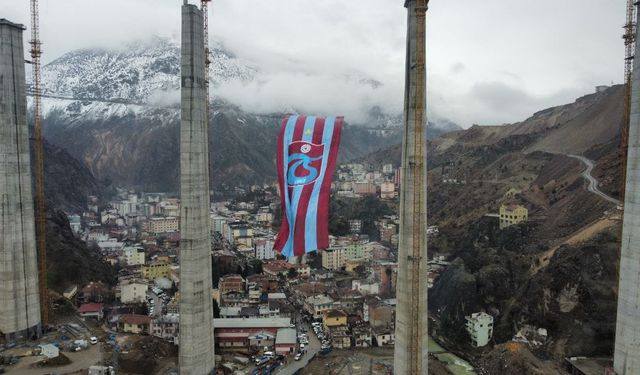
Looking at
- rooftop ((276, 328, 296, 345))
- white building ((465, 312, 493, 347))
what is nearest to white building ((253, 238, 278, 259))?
rooftop ((276, 328, 296, 345))

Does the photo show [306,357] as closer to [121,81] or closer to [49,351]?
[49,351]

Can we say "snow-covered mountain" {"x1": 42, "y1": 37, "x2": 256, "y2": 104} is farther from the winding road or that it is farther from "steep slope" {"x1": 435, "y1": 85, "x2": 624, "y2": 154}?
the winding road

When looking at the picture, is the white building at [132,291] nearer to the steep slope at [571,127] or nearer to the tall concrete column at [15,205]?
the tall concrete column at [15,205]

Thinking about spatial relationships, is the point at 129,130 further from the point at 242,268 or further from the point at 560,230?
the point at 560,230

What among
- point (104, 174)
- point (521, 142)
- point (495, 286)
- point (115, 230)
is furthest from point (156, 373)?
point (104, 174)

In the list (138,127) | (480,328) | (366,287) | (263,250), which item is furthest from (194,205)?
(138,127)

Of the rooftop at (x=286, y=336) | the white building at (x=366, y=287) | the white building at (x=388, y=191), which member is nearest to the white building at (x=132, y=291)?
the rooftop at (x=286, y=336)
